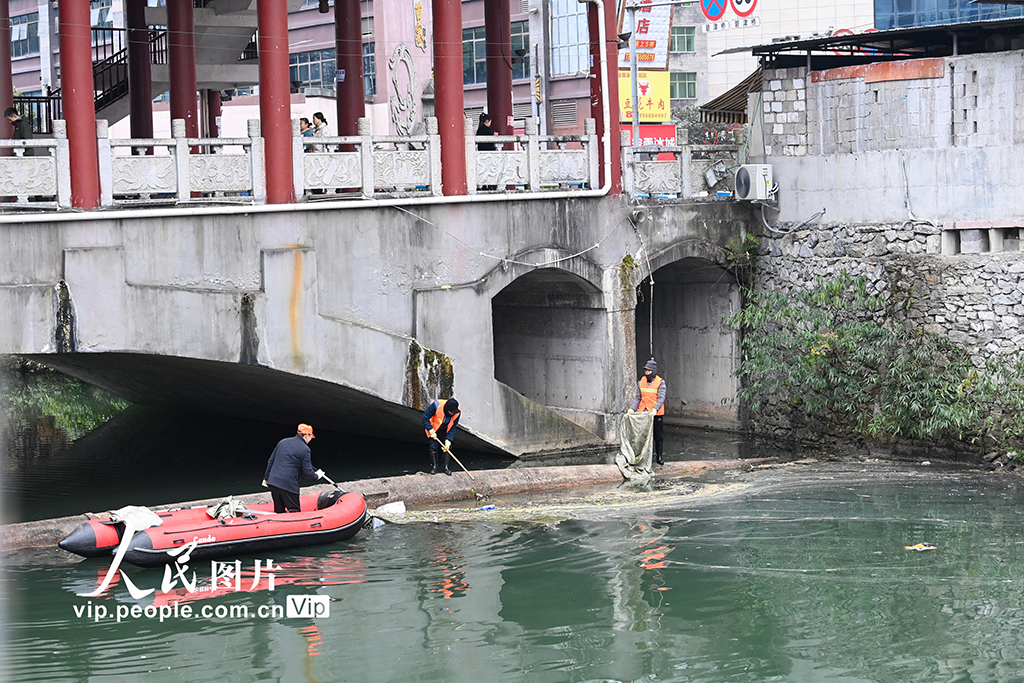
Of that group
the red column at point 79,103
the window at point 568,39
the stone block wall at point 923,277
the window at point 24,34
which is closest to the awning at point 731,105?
the stone block wall at point 923,277

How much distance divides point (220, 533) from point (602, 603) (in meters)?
4.46

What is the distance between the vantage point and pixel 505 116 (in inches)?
1066

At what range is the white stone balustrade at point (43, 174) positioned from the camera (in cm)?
1664

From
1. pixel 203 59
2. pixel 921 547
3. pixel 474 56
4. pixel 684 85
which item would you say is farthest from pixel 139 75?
pixel 684 85

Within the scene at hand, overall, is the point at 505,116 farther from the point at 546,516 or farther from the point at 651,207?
the point at 546,516

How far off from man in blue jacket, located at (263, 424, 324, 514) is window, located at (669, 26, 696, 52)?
108 feet

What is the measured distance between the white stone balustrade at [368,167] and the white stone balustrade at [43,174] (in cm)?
316

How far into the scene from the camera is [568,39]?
44.2m

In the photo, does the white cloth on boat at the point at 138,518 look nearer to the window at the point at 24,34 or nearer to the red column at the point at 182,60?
the red column at the point at 182,60

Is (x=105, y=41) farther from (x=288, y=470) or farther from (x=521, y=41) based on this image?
(x=288, y=470)

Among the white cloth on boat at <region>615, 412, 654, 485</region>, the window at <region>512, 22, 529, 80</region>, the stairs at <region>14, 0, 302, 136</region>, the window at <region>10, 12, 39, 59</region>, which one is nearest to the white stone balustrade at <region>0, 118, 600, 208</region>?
the white cloth on boat at <region>615, 412, 654, 485</region>

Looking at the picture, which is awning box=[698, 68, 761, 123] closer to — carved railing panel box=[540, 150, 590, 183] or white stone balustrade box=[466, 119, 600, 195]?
white stone balustrade box=[466, 119, 600, 195]

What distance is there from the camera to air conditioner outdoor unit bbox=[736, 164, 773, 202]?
22578 millimetres

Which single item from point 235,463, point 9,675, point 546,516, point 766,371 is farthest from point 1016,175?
point 9,675
